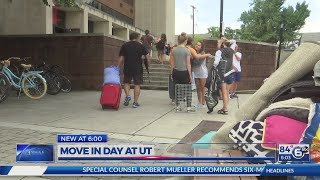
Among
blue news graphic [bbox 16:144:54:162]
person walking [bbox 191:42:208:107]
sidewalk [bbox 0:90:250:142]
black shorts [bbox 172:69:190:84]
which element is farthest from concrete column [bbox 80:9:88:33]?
blue news graphic [bbox 16:144:54:162]

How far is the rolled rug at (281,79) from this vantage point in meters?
2.37

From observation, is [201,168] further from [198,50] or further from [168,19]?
[168,19]

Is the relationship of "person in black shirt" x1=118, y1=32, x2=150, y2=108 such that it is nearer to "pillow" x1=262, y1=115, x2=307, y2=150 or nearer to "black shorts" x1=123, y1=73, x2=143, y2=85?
"black shorts" x1=123, y1=73, x2=143, y2=85

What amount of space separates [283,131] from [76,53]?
532 inches

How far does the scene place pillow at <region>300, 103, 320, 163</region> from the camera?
198 centimetres

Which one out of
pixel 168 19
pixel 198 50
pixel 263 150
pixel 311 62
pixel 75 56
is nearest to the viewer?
pixel 263 150

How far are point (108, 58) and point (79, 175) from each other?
13.6 metres

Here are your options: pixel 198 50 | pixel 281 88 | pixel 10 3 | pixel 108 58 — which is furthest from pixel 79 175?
pixel 10 3

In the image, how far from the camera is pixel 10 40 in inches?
619

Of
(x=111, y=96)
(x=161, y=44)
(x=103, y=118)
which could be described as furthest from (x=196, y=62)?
(x=161, y=44)

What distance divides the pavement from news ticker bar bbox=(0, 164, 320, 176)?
3.23m

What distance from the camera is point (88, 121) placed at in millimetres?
7906

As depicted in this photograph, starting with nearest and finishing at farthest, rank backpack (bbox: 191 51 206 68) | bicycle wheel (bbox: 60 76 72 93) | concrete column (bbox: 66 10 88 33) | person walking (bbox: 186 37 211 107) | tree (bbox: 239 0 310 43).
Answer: person walking (bbox: 186 37 211 107), backpack (bbox: 191 51 206 68), bicycle wheel (bbox: 60 76 72 93), concrete column (bbox: 66 10 88 33), tree (bbox: 239 0 310 43)

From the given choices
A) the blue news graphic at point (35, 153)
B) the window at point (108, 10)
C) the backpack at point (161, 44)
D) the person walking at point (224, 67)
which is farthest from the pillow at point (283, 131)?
the window at point (108, 10)
